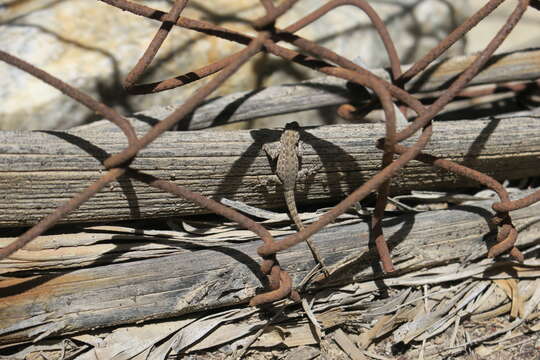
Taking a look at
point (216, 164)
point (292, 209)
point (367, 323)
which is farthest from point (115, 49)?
point (367, 323)

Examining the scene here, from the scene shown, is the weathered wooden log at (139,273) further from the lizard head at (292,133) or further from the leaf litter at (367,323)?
the lizard head at (292,133)

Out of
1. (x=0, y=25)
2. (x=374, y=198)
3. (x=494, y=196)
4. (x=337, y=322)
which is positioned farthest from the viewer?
(x=0, y=25)

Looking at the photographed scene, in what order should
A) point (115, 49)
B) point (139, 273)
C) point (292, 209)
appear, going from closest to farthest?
point (139, 273) → point (292, 209) → point (115, 49)

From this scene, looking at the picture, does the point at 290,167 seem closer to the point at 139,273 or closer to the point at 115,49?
the point at 139,273

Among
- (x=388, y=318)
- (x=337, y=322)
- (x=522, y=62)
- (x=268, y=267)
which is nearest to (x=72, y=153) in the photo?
(x=268, y=267)

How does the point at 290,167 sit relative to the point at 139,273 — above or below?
above

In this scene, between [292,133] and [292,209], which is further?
[292,209]

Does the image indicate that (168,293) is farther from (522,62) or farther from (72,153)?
(522,62)

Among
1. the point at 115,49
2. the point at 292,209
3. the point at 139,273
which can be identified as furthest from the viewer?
the point at 115,49
